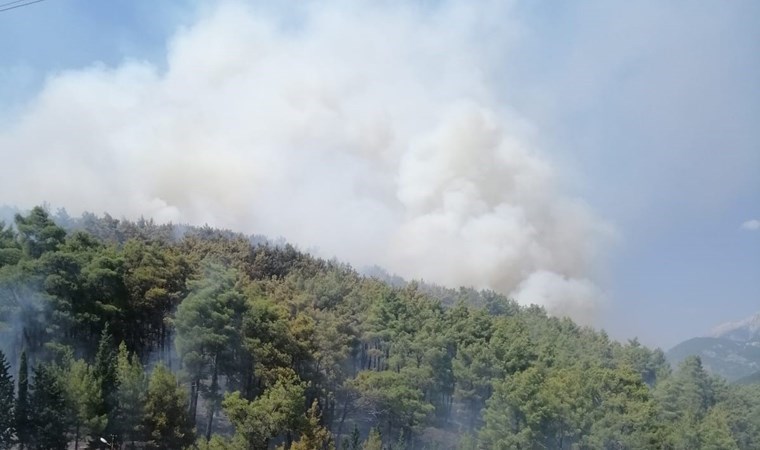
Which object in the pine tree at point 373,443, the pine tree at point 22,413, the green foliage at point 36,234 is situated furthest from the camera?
the pine tree at point 373,443

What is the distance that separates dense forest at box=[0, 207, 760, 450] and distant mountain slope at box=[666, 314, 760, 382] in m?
67.1

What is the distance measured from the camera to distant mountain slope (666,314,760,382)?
114206mm

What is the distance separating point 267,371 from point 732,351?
5173 inches

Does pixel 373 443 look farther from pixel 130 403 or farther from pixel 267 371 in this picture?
pixel 130 403

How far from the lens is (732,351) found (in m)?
139

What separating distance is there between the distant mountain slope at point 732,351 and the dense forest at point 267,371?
6706 centimetres

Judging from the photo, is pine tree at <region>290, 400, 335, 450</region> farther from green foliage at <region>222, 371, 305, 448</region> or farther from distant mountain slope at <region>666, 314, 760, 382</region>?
distant mountain slope at <region>666, 314, 760, 382</region>

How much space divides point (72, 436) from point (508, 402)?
21.9 m

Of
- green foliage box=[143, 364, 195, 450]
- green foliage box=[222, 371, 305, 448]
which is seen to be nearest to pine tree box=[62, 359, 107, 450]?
green foliage box=[143, 364, 195, 450]

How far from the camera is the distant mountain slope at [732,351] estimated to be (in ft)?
375

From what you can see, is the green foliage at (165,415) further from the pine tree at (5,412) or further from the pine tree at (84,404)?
the pine tree at (5,412)

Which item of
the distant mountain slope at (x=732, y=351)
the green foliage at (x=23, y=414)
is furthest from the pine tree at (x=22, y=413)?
the distant mountain slope at (x=732, y=351)

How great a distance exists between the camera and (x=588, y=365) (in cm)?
5294

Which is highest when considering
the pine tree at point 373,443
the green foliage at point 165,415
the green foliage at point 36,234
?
the green foliage at point 36,234
